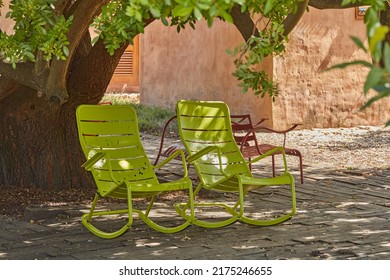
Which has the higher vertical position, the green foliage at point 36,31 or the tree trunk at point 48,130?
the green foliage at point 36,31

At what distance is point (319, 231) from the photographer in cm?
719

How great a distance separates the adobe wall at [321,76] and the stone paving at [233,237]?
611 cm

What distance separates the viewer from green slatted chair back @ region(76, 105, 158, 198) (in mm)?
7492

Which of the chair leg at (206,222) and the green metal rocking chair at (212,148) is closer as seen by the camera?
the chair leg at (206,222)

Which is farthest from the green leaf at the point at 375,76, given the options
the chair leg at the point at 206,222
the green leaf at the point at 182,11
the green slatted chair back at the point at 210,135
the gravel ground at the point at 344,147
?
the gravel ground at the point at 344,147

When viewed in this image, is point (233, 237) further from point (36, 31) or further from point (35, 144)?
point (35, 144)

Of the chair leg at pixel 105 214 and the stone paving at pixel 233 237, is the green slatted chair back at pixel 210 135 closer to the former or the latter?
the stone paving at pixel 233 237

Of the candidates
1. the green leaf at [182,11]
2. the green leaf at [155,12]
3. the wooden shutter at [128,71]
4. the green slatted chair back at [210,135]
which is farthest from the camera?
the wooden shutter at [128,71]

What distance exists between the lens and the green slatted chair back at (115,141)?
7492mm

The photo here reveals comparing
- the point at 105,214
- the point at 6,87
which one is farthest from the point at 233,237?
the point at 6,87

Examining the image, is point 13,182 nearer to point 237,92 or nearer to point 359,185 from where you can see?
point 359,185

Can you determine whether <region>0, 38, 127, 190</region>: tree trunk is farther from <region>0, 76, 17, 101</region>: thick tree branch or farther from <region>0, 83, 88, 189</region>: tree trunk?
<region>0, 76, 17, 101</region>: thick tree branch

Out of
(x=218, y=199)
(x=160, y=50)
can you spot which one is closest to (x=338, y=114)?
(x=160, y=50)

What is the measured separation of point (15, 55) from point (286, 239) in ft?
7.87
